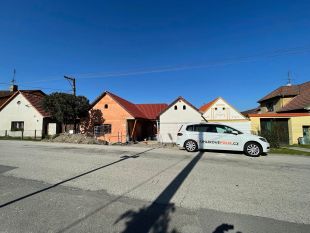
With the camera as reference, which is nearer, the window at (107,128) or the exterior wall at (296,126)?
the exterior wall at (296,126)

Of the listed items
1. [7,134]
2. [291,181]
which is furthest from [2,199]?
[7,134]

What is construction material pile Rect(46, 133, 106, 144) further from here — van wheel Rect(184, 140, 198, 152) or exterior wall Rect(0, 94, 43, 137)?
van wheel Rect(184, 140, 198, 152)

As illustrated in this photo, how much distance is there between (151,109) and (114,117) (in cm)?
954

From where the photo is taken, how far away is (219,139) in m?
13.3

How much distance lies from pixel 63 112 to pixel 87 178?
20.0 metres

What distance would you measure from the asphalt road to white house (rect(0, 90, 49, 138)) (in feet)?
76.0

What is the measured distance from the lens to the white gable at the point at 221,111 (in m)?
34.7

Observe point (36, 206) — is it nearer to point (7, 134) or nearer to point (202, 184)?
point (202, 184)

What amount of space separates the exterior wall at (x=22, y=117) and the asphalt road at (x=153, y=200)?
23.3 meters

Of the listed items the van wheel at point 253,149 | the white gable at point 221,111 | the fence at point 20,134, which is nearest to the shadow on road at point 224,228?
the van wheel at point 253,149

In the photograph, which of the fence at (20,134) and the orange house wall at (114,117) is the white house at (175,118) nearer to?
the orange house wall at (114,117)

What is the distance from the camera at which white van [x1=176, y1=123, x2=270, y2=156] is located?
12580 mm

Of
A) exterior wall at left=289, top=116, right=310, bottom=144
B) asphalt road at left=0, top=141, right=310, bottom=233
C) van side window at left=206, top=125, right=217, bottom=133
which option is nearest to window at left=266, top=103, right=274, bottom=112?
exterior wall at left=289, top=116, right=310, bottom=144

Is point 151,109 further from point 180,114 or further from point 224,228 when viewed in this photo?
point 224,228
